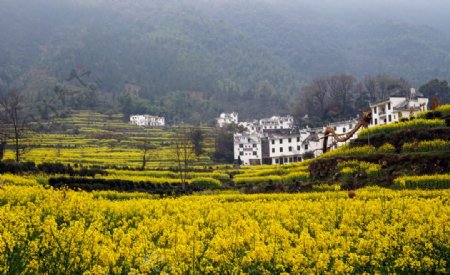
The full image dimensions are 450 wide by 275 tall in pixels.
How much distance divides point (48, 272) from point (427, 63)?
202 m

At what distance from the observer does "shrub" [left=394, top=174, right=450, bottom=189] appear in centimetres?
2411

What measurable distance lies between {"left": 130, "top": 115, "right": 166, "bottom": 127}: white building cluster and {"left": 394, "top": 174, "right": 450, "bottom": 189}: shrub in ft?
294

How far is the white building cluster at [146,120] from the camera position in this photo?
113250 mm

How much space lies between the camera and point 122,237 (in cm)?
1066

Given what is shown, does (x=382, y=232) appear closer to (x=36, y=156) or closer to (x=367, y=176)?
(x=367, y=176)

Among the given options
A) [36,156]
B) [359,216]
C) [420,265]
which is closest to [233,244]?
[420,265]

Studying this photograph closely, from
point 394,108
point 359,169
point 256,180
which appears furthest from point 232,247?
point 394,108

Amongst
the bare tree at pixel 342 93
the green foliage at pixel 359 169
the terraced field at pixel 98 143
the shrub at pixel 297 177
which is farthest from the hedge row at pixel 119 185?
the bare tree at pixel 342 93

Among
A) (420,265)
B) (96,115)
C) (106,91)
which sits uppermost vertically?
(106,91)

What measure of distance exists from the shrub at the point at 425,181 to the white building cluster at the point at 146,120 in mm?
89501

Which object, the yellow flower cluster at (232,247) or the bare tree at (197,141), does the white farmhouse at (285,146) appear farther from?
the yellow flower cluster at (232,247)

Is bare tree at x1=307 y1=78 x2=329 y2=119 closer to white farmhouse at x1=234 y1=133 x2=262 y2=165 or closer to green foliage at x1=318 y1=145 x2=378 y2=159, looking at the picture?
white farmhouse at x1=234 y1=133 x2=262 y2=165

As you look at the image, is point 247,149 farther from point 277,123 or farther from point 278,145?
point 277,123

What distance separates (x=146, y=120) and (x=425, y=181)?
96022 mm
